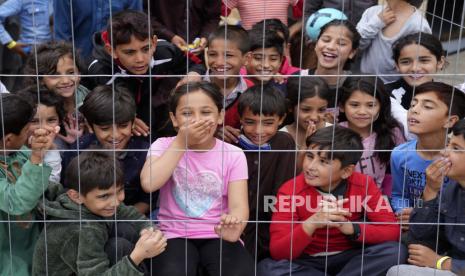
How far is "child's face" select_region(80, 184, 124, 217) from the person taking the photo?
2.01 meters

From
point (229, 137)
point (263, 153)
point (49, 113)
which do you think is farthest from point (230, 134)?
point (49, 113)

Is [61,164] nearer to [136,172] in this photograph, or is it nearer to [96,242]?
[136,172]

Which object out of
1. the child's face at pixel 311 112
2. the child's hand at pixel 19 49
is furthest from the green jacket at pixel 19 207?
the child's hand at pixel 19 49

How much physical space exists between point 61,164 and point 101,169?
0.40 m

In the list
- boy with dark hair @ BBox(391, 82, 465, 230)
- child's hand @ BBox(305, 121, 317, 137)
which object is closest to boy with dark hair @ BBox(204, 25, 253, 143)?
child's hand @ BBox(305, 121, 317, 137)

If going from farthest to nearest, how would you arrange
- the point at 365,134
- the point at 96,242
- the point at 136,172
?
the point at 365,134 < the point at 136,172 < the point at 96,242

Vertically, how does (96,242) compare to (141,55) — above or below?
below

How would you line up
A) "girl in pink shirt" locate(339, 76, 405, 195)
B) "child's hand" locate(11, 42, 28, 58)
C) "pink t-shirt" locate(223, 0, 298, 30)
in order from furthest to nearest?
1. "child's hand" locate(11, 42, 28, 58)
2. "pink t-shirt" locate(223, 0, 298, 30)
3. "girl in pink shirt" locate(339, 76, 405, 195)

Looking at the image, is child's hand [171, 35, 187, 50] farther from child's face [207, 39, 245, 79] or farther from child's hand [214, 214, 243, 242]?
child's hand [214, 214, 243, 242]

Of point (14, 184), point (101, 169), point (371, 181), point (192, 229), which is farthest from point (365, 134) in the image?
point (14, 184)

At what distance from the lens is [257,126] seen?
2479 mm

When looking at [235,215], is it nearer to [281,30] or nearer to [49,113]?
[49,113]

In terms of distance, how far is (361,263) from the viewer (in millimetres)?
2146

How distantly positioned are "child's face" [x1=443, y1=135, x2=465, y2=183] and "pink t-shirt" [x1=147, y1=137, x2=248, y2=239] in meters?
0.57
